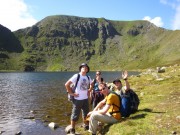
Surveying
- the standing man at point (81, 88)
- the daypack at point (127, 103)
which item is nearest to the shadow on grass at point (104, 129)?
the daypack at point (127, 103)

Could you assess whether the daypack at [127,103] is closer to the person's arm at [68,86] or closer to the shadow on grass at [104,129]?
the shadow on grass at [104,129]

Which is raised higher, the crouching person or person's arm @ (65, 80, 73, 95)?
person's arm @ (65, 80, 73, 95)

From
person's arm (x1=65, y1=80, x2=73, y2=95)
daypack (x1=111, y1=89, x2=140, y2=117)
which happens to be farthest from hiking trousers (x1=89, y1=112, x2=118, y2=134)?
person's arm (x1=65, y1=80, x2=73, y2=95)

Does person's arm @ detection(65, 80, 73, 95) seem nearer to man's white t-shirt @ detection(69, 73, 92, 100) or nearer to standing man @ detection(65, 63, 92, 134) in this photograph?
standing man @ detection(65, 63, 92, 134)

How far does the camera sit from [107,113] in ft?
54.0

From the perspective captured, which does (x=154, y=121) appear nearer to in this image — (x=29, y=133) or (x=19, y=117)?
(x=29, y=133)

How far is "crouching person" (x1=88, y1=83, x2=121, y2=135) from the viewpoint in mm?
15772

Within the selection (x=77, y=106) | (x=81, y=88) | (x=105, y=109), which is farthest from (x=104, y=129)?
(x=81, y=88)

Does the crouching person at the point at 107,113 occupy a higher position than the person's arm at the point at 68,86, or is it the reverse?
the person's arm at the point at 68,86

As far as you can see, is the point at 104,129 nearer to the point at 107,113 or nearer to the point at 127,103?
the point at 107,113

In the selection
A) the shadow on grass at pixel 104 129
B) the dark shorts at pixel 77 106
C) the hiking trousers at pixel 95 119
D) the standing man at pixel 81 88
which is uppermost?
the standing man at pixel 81 88

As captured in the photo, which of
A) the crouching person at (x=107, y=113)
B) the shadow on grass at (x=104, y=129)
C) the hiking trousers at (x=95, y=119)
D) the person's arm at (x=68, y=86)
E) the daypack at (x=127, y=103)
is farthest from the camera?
the daypack at (x=127, y=103)

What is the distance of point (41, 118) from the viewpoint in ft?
93.9

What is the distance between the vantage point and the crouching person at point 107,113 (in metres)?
15.8
